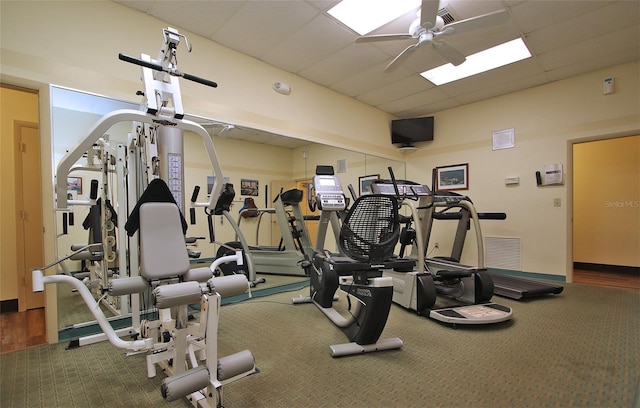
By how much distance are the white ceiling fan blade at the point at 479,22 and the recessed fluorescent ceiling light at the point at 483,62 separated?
4.34ft

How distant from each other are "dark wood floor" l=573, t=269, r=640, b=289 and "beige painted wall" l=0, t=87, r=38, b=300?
763 cm

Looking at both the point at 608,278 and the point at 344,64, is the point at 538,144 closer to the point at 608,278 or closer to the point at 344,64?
the point at 608,278

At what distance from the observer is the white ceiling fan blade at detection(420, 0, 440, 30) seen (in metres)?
2.34

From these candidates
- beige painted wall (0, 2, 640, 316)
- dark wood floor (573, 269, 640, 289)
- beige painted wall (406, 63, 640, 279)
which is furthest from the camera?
dark wood floor (573, 269, 640, 289)

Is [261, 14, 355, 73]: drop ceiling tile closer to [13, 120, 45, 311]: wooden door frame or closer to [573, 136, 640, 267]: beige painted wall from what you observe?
[13, 120, 45, 311]: wooden door frame

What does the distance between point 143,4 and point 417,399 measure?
400 centimetres

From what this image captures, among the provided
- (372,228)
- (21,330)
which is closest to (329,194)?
(372,228)

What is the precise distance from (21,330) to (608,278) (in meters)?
7.75

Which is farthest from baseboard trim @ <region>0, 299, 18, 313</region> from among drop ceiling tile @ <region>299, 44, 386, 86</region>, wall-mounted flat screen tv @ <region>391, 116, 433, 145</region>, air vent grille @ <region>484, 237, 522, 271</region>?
air vent grille @ <region>484, 237, 522, 271</region>

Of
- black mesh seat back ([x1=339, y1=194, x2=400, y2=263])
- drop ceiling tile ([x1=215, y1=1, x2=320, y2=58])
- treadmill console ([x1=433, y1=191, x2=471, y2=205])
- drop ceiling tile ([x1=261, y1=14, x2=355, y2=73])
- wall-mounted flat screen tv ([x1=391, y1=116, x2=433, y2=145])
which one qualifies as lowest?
black mesh seat back ([x1=339, y1=194, x2=400, y2=263])

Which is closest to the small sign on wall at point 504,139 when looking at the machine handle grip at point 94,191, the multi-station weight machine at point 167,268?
the multi-station weight machine at point 167,268

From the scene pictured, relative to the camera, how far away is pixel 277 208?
15.1 ft

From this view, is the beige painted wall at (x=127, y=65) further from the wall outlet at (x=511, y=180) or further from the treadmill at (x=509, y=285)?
the wall outlet at (x=511, y=180)

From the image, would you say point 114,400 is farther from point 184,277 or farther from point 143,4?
point 143,4
